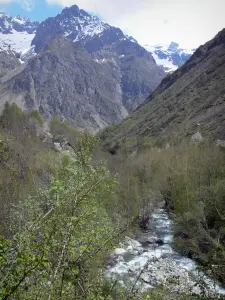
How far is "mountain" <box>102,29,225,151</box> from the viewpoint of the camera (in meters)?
78.2

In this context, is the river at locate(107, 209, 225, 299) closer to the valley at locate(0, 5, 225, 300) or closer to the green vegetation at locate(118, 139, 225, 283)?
the valley at locate(0, 5, 225, 300)

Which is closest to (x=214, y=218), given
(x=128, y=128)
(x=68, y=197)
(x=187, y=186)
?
(x=187, y=186)

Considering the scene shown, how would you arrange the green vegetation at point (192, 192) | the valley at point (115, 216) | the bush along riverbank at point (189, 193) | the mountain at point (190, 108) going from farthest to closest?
the mountain at point (190, 108)
the bush along riverbank at point (189, 193)
the green vegetation at point (192, 192)
the valley at point (115, 216)

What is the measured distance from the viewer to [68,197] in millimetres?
5977

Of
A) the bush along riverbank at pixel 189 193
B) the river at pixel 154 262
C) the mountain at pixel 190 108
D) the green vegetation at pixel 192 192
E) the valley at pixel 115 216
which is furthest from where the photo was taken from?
the mountain at pixel 190 108

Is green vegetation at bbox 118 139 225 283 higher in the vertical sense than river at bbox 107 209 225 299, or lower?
higher

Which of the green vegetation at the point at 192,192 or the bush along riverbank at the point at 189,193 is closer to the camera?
the green vegetation at the point at 192,192

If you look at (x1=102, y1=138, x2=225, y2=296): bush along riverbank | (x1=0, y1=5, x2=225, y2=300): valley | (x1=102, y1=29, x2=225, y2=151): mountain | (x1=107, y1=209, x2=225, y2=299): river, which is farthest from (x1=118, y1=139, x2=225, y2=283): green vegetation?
(x1=102, y1=29, x2=225, y2=151): mountain

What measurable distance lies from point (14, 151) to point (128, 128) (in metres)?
89.0

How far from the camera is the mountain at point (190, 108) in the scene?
257ft

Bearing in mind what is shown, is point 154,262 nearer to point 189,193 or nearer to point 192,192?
point 189,193

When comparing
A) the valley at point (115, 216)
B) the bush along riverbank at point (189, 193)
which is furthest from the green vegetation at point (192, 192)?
the valley at point (115, 216)

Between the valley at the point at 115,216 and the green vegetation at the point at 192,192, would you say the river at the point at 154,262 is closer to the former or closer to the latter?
the valley at the point at 115,216

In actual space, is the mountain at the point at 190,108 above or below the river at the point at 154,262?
above
